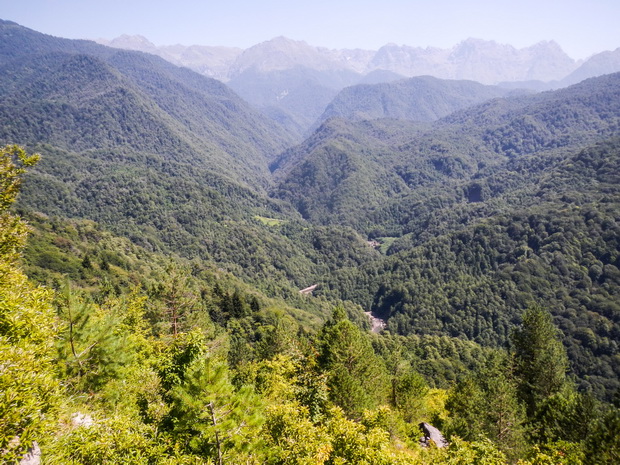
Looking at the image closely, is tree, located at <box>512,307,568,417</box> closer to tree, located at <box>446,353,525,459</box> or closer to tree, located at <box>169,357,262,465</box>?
tree, located at <box>446,353,525,459</box>

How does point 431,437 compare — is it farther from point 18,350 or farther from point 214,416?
point 18,350

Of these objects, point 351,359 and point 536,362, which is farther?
point 536,362

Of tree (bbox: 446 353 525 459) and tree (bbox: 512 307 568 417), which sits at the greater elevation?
tree (bbox: 446 353 525 459)

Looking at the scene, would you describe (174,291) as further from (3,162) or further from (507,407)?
(507,407)

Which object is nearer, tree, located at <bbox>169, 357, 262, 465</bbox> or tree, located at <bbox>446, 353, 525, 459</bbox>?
tree, located at <bbox>169, 357, 262, 465</bbox>

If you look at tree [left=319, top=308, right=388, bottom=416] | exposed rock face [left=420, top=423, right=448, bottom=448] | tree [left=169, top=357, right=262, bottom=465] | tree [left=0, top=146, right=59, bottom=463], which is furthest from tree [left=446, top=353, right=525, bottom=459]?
tree [left=0, top=146, right=59, bottom=463]

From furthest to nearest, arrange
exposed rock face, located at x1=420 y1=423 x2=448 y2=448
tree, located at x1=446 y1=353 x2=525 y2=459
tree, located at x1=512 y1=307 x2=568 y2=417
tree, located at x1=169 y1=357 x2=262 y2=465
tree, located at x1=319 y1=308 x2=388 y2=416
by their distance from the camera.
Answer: tree, located at x1=512 y1=307 x2=568 y2=417, tree, located at x1=319 y1=308 x2=388 y2=416, exposed rock face, located at x1=420 y1=423 x2=448 y2=448, tree, located at x1=446 y1=353 x2=525 y2=459, tree, located at x1=169 y1=357 x2=262 y2=465

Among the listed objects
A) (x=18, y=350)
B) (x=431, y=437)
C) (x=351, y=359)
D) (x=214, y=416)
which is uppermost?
(x=18, y=350)

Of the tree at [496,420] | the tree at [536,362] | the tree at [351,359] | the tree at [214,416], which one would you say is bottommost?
the tree at [536,362]

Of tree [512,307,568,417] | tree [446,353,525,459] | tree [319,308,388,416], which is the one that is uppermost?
tree [319,308,388,416]

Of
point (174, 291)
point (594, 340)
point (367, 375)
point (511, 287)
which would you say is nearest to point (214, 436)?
point (174, 291)

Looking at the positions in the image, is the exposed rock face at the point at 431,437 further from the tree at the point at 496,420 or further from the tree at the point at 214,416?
the tree at the point at 214,416

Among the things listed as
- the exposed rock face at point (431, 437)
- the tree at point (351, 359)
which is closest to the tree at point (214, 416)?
the tree at point (351, 359)

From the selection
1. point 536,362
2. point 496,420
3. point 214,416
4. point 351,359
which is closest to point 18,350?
point 214,416
